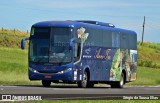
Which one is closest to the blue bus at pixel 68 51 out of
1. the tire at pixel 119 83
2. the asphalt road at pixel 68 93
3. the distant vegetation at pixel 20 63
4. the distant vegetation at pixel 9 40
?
the tire at pixel 119 83

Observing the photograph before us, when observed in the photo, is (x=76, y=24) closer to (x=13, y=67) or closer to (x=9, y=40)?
(x=13, y=67)

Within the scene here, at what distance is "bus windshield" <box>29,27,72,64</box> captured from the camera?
115 feet

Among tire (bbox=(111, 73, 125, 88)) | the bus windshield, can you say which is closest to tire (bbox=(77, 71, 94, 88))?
the bus windshield

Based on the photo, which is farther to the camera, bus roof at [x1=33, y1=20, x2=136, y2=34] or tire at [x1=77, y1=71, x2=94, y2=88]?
tire at [x1=77, y1=71, x2=94, y2=88]

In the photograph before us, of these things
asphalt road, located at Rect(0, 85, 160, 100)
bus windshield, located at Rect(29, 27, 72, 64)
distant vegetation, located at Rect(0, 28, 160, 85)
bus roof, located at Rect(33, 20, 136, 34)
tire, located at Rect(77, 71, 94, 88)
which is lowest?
distant vegetation, located at Rect(0, 28, 160, 85)

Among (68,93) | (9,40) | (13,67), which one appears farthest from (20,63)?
(9,40)

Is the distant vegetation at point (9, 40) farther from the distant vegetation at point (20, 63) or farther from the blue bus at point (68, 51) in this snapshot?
the blue bus at point (68, 51)

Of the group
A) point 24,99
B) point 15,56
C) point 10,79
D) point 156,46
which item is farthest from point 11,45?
point 24,99

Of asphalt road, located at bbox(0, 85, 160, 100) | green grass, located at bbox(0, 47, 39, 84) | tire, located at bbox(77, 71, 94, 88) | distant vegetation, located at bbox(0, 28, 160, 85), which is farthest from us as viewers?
distant vegetation, located at bbox(0, 28, 160, 85)

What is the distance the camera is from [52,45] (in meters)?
35.1

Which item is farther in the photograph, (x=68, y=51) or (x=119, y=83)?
(x=119, y=83)

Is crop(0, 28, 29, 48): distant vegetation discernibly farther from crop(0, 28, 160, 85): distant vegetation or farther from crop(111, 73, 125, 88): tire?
crop(111, 73, 125, 88): tire

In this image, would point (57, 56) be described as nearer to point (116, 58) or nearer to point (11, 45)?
point (116, 58)

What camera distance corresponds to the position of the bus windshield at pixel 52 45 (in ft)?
115
